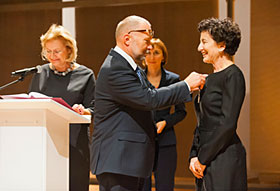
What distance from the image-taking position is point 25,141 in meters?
2.28

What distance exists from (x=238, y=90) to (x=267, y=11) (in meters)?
3.35

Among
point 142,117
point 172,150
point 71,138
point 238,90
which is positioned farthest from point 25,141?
point 172,150

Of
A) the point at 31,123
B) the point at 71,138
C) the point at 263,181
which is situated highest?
the point at 31,123

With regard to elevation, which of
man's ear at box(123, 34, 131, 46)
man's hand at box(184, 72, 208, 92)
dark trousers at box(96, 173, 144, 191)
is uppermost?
man's ear at box(123, 34, 131, 46)

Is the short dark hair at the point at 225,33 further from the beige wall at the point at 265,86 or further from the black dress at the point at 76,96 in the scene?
the beige wall at the point at 265,86

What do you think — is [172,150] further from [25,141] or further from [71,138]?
[25,141]

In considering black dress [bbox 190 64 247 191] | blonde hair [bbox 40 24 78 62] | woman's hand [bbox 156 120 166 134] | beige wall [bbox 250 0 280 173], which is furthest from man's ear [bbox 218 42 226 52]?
beige wall [bbox 250 0 280 173]

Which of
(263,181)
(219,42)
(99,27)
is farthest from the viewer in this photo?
(99,27)

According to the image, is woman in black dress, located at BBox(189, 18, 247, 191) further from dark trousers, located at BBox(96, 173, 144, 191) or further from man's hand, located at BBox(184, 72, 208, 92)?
dark trousers, located at BBox(96, 173, 144, 191)

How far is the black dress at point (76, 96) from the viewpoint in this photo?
3.35 meters

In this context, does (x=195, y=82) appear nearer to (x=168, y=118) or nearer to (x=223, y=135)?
(x=223, y=135)

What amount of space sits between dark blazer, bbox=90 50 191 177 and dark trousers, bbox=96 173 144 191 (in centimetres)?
5

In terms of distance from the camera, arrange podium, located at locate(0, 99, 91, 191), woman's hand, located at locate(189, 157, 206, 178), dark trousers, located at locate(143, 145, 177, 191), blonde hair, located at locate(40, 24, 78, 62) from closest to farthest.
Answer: podium, located at locate(0, 99, 91, 191) → woman's hand, located at locate(189, 157, 206, 178) → blonde hair, located at locate(40, 24, 78, 62) → dark trousers, located at locate(143, 145, 177, 191)

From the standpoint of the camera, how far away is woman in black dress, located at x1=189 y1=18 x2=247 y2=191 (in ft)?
7.59
